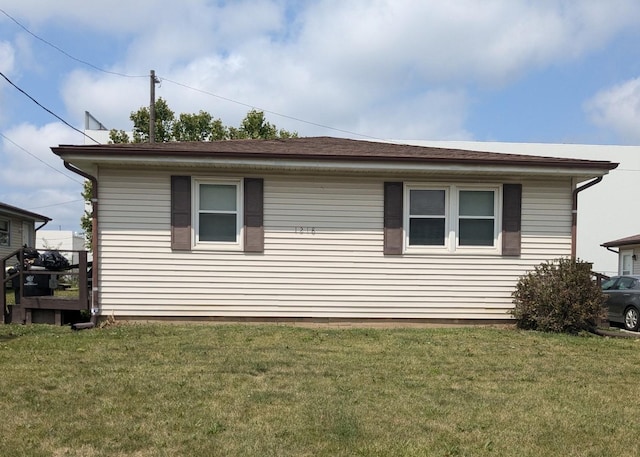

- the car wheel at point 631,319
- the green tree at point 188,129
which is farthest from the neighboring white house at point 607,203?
the car wheel at point 631,319

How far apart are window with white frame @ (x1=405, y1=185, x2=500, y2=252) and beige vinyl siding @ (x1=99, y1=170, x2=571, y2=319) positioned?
0.75ft

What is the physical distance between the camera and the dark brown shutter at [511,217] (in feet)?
30.1

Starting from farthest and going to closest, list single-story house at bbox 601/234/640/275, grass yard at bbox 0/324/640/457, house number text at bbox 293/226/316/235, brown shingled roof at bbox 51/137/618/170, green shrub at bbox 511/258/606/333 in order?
single-story house at bbox 601/234/640/275 → house number text at bbox 293/226/316/235 → green shrub at bbox 511/258/606/333 → brown shingled roof at bbox 51/137/618/170 → grass yard at bbox 0/324/640/457

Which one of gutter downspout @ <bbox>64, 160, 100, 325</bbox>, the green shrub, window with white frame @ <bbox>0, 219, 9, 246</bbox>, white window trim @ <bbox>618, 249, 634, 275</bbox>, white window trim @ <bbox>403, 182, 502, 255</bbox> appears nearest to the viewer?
the green shrub

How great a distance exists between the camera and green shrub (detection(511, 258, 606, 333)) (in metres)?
8.58

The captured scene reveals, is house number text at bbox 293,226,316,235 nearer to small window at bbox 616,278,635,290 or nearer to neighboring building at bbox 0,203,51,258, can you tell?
small window at bbox 616,278,635,290

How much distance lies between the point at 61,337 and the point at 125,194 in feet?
8.15

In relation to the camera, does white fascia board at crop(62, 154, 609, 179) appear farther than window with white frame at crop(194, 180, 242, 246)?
No

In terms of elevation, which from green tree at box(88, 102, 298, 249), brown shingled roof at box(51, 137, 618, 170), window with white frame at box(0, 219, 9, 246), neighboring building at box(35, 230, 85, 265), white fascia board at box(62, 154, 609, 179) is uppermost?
green tree at box(88, 102, 298, 249)

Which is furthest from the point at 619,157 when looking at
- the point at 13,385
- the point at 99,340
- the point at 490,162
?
the point at 13,385

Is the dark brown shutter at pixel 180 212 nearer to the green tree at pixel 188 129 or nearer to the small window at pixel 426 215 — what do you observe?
the small window at pixel 426 215

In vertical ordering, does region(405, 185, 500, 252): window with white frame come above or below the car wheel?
above

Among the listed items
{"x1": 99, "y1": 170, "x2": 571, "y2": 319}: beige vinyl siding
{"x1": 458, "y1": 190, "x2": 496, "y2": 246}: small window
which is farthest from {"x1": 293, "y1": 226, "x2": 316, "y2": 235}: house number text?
{"x1": 458, "y1": 190, "x2": 496, "y2": 246}: small window

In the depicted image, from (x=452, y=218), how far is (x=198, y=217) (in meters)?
4.36
